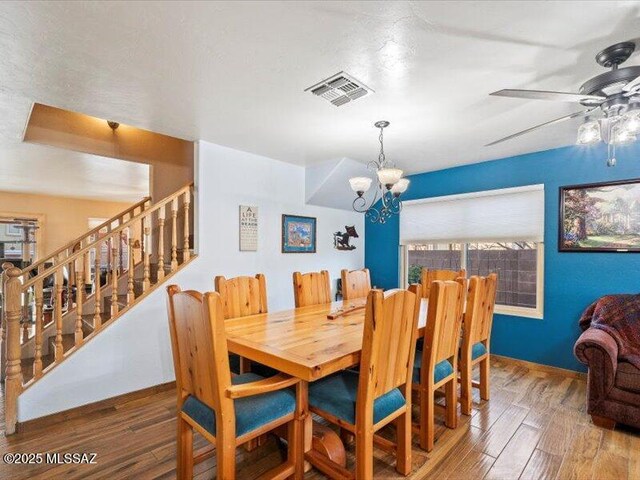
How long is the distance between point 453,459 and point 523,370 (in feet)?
6.57

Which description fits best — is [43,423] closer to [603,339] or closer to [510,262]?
[603,339]

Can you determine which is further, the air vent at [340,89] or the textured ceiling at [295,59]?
the air vent at [340,89]

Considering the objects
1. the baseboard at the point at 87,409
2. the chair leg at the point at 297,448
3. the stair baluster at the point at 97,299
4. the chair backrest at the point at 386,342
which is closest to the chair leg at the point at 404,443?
the chair backrest at the point at 386,342

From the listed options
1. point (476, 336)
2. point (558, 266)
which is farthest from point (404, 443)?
point (558, 266)

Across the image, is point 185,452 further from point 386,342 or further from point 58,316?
point 58,316

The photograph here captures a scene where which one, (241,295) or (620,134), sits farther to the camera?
(241,295)

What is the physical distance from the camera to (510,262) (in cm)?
377

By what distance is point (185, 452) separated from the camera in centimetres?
164

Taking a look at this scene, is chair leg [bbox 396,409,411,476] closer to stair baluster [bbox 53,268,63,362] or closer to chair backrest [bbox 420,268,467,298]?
chair backrest [bbox 420,268,467,298]

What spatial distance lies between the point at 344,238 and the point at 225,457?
3.61 meters

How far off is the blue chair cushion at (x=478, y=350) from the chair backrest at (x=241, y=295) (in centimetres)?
174

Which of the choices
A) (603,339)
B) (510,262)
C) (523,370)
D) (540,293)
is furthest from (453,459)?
(510,262)

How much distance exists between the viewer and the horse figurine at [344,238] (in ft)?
15.3

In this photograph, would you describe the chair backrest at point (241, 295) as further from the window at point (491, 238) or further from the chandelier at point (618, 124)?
the window at point (491, 238)
